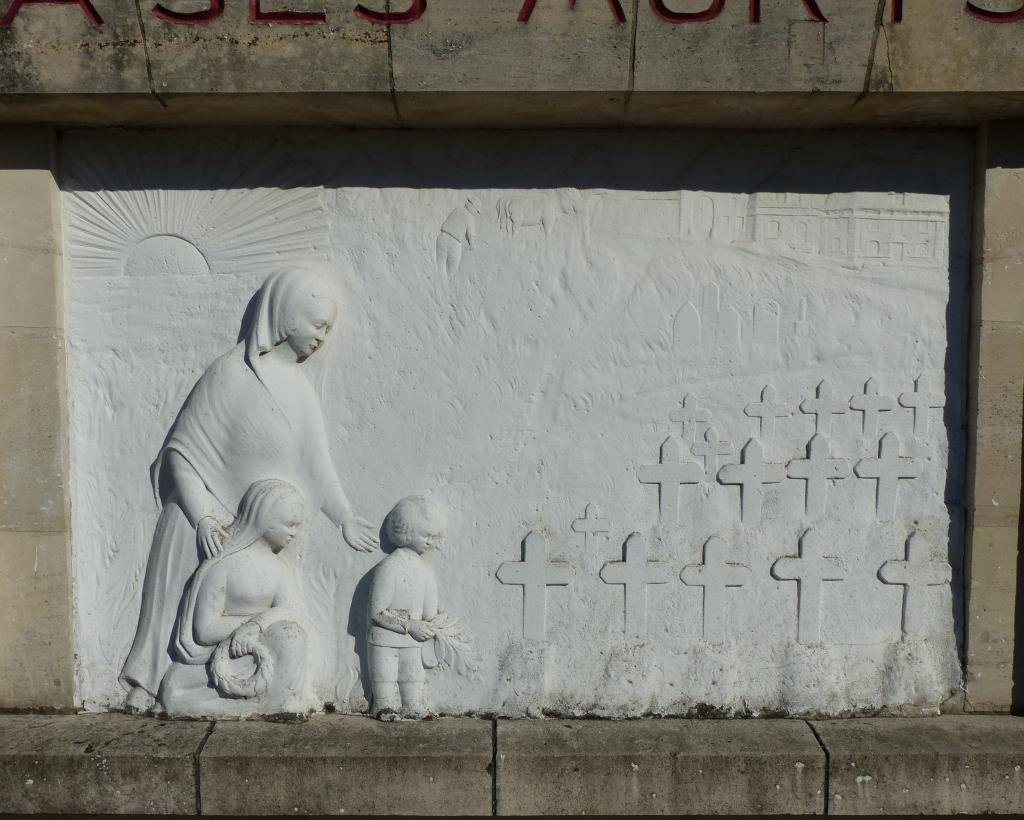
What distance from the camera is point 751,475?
3809 millimetres

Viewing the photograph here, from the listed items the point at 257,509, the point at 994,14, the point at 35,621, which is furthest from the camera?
the point at 35,621

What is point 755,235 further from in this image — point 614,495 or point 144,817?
point 144,817

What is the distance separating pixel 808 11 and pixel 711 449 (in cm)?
173

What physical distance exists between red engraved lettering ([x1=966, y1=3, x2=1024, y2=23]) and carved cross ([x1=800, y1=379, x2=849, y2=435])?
4.82ft

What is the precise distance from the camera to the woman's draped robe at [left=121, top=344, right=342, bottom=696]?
12.1ft

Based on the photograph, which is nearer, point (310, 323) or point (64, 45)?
point (64, 45)

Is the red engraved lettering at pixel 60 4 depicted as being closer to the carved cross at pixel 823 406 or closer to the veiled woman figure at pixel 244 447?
the veiled woman figure at pixel 244 447

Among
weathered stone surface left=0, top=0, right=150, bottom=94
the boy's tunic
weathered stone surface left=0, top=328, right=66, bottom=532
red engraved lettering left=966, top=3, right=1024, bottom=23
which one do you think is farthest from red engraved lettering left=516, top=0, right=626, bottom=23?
weathered stone surface left=0, top=328, right=66, bottom=532

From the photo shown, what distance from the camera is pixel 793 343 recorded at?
3783mm

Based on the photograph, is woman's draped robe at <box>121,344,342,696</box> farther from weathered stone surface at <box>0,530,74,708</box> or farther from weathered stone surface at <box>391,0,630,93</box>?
weathered stone surface at <box>391,0,630,93</box>

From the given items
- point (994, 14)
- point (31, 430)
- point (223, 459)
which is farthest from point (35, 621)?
point (994, 14)

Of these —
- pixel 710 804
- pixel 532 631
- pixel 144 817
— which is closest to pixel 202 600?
pixel 144 817

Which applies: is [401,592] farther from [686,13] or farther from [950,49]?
[950,49]

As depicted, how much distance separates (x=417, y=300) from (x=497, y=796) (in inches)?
80.4
